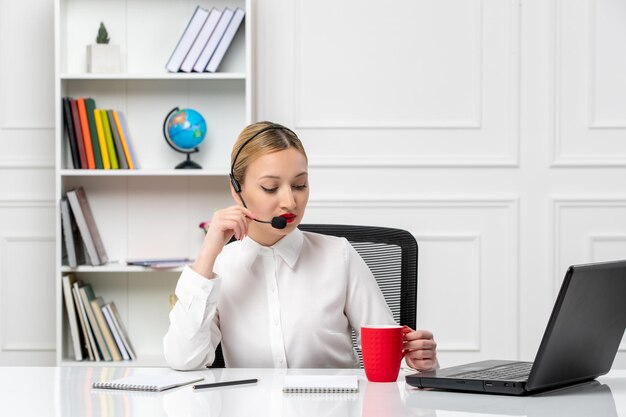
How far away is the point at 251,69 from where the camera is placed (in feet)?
10.5

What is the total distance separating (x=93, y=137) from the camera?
3.22m

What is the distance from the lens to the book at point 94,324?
321 cm

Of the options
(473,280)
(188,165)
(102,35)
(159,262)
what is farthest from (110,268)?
(473,280)

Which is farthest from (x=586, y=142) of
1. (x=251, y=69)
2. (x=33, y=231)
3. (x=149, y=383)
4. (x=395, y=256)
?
(x=149, y=383)

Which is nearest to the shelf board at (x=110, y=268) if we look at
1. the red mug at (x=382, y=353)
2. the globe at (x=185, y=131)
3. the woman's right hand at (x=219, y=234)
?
the globe at (x=185, y=131)

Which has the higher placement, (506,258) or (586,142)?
(586,142)

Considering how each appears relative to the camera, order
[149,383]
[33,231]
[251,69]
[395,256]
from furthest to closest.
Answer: [33,231]
[251,69]
[395,256]
[149,383]

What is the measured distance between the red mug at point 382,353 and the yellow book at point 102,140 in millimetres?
2012

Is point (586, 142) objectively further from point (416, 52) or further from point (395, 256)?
point (395, 256)

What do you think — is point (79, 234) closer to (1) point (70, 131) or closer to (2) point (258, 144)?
(1) point (70, 131)

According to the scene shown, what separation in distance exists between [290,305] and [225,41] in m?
1.75

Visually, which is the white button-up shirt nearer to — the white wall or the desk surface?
the desk surface

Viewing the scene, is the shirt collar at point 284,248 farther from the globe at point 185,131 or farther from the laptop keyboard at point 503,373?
the globe at point 185,131

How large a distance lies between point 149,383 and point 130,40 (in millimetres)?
2246
